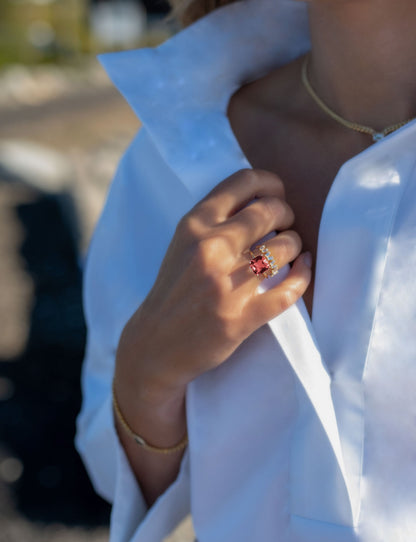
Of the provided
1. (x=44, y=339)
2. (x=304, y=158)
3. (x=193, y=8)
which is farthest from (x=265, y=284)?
(x=44, y=339)

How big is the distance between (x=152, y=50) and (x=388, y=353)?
2.53 feet

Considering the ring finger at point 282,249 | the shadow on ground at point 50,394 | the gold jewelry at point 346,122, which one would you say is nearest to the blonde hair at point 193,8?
the gold jewelry at point 346,122

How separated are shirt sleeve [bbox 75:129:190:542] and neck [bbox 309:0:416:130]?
1.32 feet

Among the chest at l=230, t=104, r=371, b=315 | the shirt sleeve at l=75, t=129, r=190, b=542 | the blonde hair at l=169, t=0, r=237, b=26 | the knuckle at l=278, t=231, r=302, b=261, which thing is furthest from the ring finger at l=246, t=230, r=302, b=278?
A: the blonde hair at l=169, t=0, r=237, b=26

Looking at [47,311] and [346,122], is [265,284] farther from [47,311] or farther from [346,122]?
[47,311]

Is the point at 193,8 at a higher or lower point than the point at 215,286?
higher

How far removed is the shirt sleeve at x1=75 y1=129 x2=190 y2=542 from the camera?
1183 mm

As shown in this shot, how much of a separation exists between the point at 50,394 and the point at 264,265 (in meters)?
2.38

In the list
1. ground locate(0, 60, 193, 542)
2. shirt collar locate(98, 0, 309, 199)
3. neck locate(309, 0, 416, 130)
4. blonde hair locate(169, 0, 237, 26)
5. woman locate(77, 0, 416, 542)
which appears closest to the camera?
woman locate(77, 0, 416, 542)

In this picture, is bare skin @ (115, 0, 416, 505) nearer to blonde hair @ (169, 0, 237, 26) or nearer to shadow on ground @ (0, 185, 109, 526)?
blonde hair @ (169, 0, 237, 26)

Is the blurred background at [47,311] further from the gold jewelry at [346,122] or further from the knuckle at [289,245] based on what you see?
the knuckle at [289,245]

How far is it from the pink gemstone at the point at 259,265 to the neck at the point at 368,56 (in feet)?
1.14

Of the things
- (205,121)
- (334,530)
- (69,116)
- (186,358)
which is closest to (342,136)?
(205,121)

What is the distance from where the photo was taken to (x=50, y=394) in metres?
3.05
